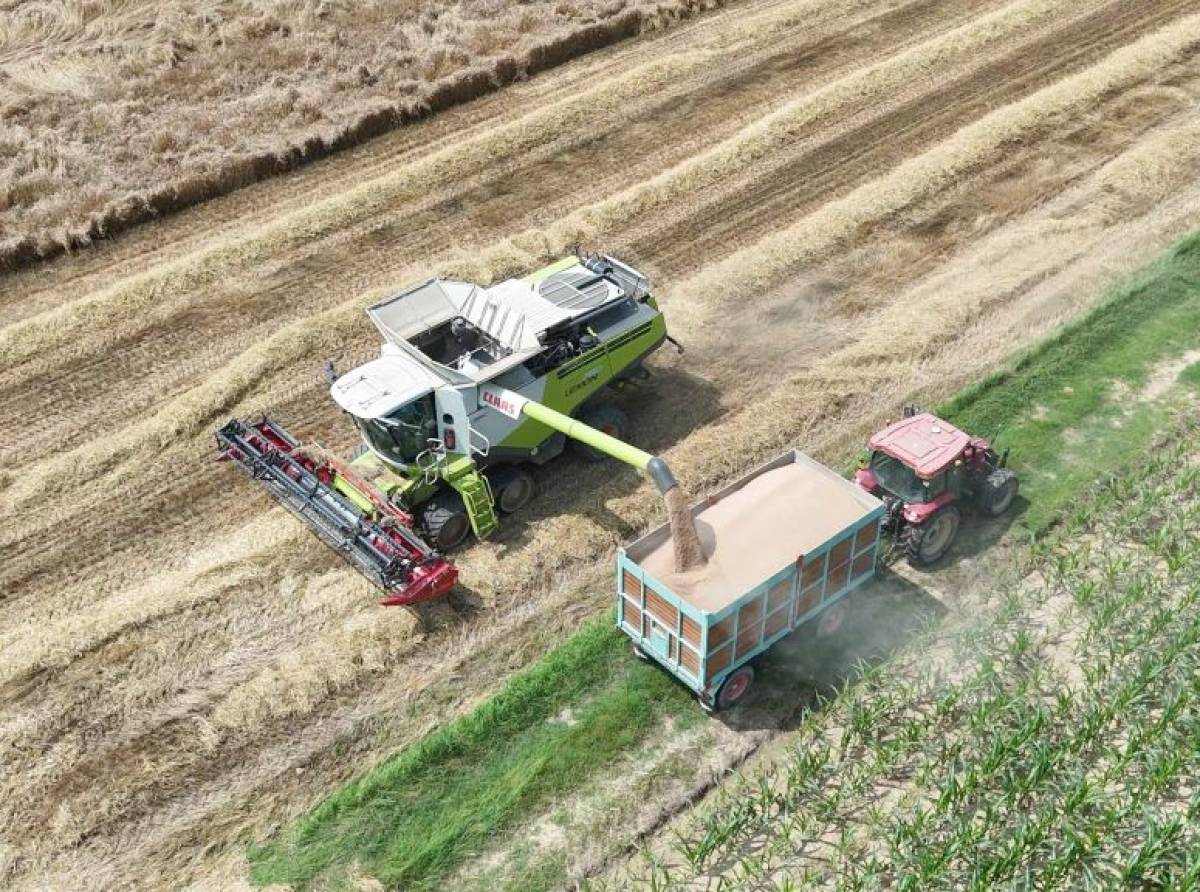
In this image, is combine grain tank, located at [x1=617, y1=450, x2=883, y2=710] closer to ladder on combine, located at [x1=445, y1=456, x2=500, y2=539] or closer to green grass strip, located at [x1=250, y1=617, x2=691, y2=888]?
green grass strip, located at [x1=250, y1=617, x2=691, y2=888]

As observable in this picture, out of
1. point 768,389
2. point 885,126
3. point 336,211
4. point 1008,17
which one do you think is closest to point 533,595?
point 768,389

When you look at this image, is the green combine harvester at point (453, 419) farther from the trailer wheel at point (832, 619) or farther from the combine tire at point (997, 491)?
the combine tire at point (997, 491)

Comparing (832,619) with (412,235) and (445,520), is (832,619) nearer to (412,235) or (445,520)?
(445,520)

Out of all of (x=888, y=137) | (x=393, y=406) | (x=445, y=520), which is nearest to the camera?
(x=393, y=406)

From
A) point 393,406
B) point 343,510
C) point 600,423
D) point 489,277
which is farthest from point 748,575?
point 489,277

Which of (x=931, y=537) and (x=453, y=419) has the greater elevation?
(x=453, y=419)

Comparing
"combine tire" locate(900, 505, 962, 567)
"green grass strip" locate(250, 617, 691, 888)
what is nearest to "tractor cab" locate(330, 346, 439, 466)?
"green grass strip" locate(250, 617, 691, 888)

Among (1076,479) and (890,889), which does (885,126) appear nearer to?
(1076,479)

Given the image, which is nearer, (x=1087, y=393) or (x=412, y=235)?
(x=1087, y=393)

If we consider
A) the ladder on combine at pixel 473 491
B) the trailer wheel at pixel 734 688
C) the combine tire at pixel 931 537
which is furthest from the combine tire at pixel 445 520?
the combine tire at pixel 931 537
